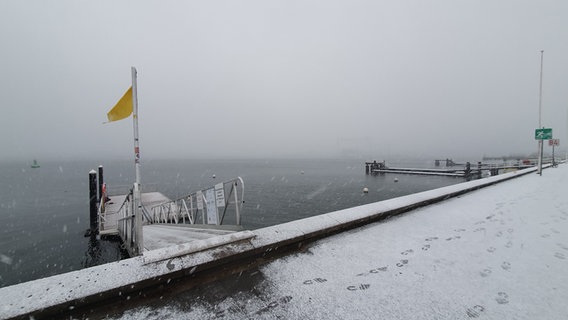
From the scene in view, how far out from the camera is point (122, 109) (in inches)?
155

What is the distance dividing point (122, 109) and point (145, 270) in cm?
294

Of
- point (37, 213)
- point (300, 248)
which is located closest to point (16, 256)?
point (37, 213)

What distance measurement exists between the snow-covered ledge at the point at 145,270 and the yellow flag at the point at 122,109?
2608 mm

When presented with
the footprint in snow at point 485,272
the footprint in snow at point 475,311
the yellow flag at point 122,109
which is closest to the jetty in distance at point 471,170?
the footprint in snow at point 485,272

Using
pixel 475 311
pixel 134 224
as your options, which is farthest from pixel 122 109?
pixel 475 311

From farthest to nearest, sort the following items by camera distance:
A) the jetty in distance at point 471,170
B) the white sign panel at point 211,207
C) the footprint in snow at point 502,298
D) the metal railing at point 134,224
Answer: the jetty in distance at point 471,170 → the white sign panel at point 211,207 → the metal railing at point 134,224 → the footprint in snow at point 502,298

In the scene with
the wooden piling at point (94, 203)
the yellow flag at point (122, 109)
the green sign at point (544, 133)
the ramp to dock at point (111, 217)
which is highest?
the green sign at point (544, 133)

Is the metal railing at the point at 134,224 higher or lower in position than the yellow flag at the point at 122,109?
lower

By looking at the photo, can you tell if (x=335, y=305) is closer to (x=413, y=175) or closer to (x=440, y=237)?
(x=440, y=237)

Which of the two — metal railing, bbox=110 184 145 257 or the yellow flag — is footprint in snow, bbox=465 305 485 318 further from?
the yellow flag

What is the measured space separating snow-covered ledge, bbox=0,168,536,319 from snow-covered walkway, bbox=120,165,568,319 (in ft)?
0.81

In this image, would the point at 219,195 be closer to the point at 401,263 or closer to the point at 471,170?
the point at 401,263

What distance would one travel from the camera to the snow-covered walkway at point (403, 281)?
1860 millimetres

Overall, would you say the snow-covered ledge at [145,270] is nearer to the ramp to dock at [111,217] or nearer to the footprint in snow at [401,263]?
the footprint in snow at [401,263]
